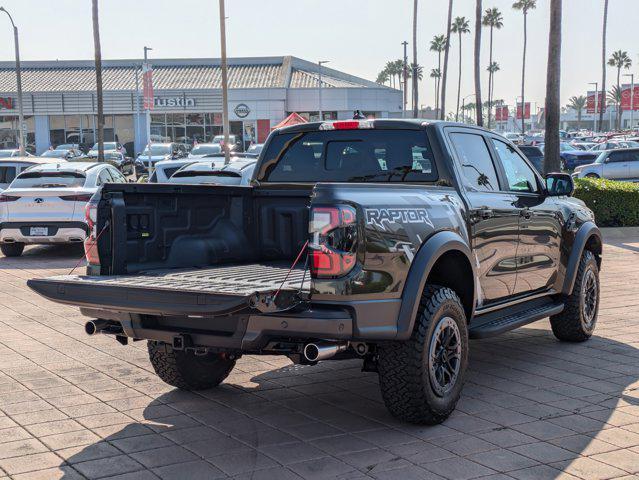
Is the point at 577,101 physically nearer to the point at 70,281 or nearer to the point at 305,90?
the point at 305,90

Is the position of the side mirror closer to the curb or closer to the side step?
the side step

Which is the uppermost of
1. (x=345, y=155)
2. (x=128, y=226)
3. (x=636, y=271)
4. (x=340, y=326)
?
(x=345, y=155)

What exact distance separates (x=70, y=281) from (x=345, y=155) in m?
2.36

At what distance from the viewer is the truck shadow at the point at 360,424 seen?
5020 millimetres

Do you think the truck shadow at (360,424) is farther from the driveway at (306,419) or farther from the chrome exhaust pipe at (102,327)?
the chrome exhaust pipe at (102,327)

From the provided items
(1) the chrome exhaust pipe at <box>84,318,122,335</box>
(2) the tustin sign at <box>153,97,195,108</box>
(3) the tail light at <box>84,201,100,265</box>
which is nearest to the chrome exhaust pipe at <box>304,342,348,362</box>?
(1) the chrome exhaust pipe at <box>84,318,122,335</box>

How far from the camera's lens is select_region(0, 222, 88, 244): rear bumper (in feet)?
47.7

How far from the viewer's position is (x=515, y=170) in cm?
756

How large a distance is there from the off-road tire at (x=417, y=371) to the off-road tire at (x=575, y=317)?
2.73 m

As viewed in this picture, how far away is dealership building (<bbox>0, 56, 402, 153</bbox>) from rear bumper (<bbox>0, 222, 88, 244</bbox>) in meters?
50.0

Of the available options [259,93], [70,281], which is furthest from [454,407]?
[259,93]

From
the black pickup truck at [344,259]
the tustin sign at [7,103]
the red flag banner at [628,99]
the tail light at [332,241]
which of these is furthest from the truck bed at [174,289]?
the red flag banner at [628,99]

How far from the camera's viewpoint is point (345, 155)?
6.77 meters

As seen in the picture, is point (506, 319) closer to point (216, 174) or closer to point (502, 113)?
point (216, 174)
